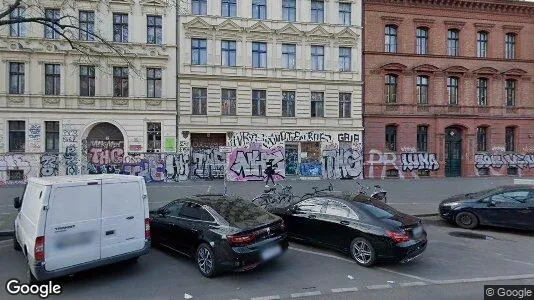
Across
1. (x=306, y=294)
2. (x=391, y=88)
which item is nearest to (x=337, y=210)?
(x=306, y=294)

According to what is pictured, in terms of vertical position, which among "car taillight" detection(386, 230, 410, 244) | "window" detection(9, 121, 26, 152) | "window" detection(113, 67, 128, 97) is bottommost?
"car taillight" detection(386, 230, 410, 244)

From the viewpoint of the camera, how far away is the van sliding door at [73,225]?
533cm

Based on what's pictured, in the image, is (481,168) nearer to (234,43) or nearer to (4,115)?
(234,43)

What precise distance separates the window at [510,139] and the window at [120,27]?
3040 centimetres

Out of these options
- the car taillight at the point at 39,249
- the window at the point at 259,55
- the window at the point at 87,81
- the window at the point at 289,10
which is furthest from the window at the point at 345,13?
the car taillight at the point at 39,249

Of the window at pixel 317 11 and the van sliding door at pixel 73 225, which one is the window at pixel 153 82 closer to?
the window at pixel 317 11

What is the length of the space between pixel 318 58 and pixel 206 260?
22.0m

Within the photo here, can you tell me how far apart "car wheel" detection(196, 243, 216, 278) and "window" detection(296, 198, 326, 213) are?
9.13 feet

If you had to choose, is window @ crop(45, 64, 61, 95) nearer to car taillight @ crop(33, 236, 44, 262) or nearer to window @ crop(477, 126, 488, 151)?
car taillight @ crop(33, 236, 44, 262)

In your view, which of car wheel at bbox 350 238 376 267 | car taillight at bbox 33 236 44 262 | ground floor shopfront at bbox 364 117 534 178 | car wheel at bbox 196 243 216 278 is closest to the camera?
car taillight at bbox 33 236 44 262

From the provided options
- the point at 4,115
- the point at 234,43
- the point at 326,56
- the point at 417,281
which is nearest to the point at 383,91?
the point at 326,56

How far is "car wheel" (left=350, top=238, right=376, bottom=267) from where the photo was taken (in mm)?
6762

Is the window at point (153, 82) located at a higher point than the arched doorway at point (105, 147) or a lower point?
higher

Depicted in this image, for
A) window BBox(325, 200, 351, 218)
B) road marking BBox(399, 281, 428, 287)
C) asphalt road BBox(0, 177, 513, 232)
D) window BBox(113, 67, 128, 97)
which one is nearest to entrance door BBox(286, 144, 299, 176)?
asphalt road BBox(0, 177, 513, 232)
